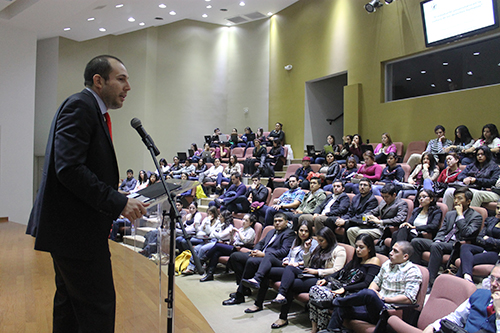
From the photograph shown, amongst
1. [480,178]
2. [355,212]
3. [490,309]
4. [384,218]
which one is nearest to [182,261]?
[355,212]

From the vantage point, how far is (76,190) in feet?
4.39

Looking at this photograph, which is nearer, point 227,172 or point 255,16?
point 227,172

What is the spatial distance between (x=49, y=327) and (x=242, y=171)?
6.37m

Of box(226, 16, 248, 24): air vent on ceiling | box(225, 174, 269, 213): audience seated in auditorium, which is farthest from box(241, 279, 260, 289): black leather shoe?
box(226, 16, 248, 24): air vent on ceiling

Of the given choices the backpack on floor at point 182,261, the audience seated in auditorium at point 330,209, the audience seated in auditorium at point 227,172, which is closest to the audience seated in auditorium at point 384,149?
the audience seated in auditorium at point 330,209

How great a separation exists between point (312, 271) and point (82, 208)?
2.79m

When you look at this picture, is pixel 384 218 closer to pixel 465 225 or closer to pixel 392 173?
pixel 465 225

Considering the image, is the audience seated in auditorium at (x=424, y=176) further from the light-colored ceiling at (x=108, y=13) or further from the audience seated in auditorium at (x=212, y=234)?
the light-colored ceiling at (x=108, y=13)

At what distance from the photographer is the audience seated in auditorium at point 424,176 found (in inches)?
200

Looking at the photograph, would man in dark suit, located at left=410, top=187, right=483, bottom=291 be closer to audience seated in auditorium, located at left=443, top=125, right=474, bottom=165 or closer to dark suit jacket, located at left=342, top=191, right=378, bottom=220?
dark suit jacket, located at left=342, top=191, right=378, bottom=220

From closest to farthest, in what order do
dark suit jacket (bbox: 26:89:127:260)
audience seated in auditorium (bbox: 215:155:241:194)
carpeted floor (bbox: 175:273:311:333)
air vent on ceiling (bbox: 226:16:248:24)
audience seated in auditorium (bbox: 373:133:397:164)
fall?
dark suit jacket (bbox: 26:89:127:260) → carpeted floor (bbox: 175:273:311:333) → audience seated in auditorium (bbox: 373:133:397:164) → audience seated in auditorium (bbox: 215:155:241:194) → air vent on ceiling (bbox: 226:16:248:24)

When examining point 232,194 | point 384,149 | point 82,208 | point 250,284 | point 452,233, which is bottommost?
point 250,284

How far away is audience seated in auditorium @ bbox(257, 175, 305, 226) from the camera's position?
5.73m

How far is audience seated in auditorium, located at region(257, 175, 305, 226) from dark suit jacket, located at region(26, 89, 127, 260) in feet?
13.9
